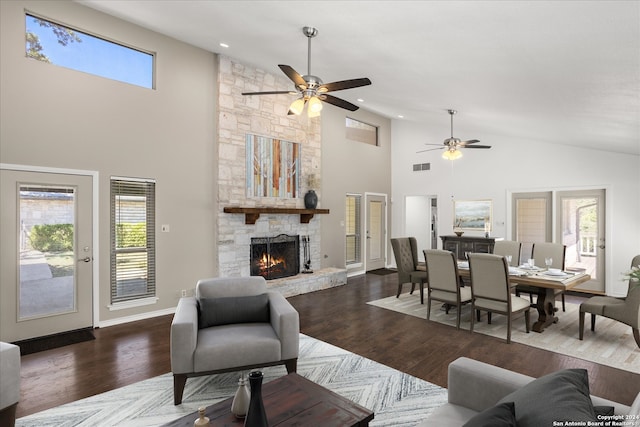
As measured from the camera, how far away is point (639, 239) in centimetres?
597

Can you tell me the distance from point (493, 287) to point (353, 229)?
452 centimetres

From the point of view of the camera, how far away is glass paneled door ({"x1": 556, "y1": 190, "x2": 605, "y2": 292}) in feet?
20.9

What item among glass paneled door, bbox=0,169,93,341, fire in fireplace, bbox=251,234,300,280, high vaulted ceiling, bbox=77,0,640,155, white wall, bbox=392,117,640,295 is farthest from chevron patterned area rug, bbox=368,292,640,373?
glass paneled door, bbox=0,169,93,341

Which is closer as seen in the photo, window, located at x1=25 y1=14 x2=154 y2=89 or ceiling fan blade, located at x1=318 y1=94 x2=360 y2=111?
ceiling fan blade, located at x1=318 y1=94 x2=360 y2=111

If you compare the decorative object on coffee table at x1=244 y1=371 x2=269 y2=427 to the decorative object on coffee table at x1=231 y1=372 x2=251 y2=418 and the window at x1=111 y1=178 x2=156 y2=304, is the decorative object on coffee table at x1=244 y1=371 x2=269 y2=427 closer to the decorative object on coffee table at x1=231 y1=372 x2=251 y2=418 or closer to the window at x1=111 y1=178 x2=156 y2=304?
the decorative object on coffee table at x1=231 y1=372 x2=251 y2=418

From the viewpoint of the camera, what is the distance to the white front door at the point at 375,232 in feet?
29.0

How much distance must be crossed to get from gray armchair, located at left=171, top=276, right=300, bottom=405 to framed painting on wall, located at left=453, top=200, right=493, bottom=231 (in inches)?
239

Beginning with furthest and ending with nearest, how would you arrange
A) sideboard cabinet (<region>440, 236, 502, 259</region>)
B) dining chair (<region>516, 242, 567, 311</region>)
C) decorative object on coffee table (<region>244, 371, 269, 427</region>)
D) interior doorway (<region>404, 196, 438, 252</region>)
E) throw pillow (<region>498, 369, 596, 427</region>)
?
interior doorway (<region>404, 196, 438, 252</region>) → sideboard cabinet (<region>440, 236, 502, 259</region>) → dining chair (<region>516, 242, 567, 311</region>) → decorative object on coffee table (<region>244, 371, 269, 427</region>) → throw pillow (<region>498, 369, 596, 427</region>)

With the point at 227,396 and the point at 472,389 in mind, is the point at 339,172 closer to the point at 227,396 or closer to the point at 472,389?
the point at 227,396

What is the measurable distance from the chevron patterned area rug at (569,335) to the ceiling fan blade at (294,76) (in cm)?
356

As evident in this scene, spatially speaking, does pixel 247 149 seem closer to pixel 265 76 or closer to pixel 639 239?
pixel 265 76

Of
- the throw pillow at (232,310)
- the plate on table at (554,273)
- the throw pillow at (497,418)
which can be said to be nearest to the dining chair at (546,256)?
the plate on table at (554,273)

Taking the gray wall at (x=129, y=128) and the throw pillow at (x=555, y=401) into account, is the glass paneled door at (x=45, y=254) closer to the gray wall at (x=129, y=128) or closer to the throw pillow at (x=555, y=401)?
the gray wall at (x=129, y=128)

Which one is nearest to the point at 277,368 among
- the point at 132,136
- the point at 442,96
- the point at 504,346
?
the point at 504,346
